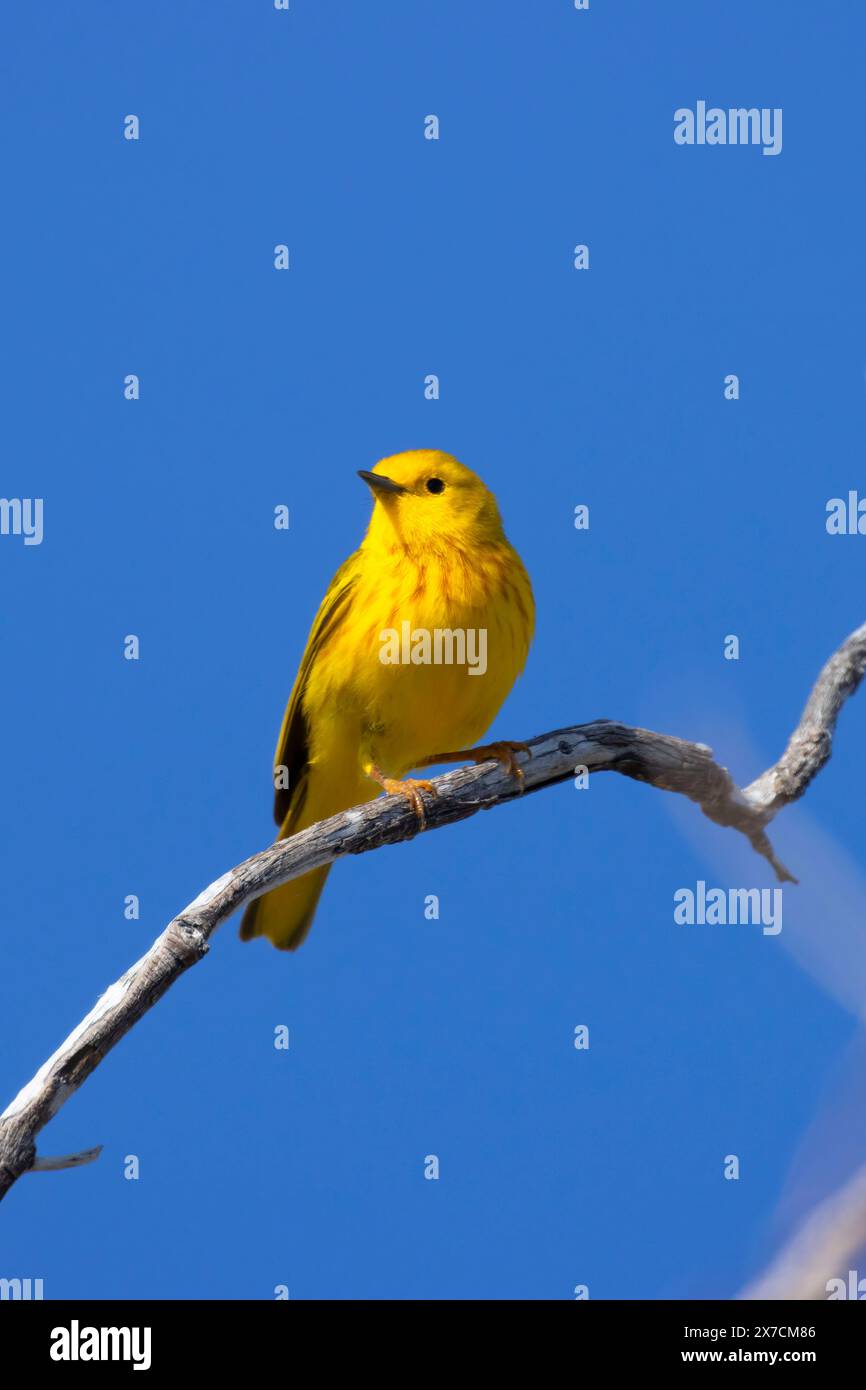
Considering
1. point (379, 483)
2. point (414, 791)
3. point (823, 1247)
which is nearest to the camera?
point (823, 1247)

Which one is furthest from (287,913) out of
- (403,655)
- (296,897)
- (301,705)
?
(403,655)

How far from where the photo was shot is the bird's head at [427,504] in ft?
19.9

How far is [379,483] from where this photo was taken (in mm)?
6113

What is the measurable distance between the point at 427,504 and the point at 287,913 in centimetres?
199

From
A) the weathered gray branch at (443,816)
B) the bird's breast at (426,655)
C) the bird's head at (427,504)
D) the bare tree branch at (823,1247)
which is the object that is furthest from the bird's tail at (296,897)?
the bare tree branch at (823,1247)

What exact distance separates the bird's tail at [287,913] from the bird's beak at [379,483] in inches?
68.3

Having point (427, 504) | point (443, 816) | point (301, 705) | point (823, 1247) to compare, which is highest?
point (427, 504)

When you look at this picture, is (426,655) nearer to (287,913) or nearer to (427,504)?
(427,504)

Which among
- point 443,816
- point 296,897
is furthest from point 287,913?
point 443,816

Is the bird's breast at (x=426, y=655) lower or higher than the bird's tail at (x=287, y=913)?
higher

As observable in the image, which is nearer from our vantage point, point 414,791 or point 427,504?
point 414,791

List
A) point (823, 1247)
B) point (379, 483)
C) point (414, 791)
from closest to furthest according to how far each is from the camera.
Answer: point (823, 1247)
point (414, 791)
point (379, 483)

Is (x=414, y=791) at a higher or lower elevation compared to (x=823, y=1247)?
higher

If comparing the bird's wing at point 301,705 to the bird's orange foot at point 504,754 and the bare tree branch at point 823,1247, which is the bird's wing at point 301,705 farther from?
the bare tree branch at point 823,1247
